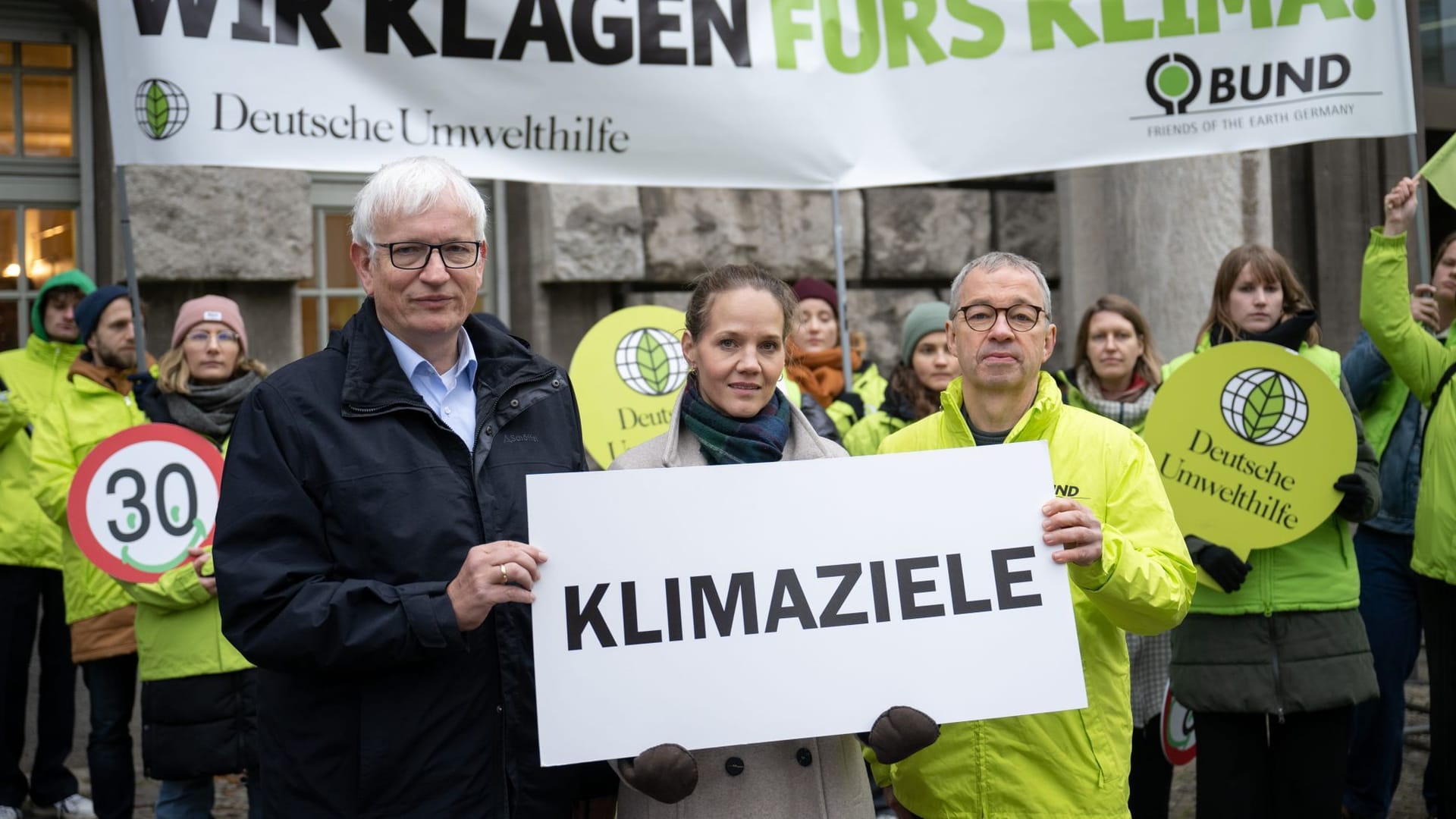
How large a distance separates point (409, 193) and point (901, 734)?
44.9 inches

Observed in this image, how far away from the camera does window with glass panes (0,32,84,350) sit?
5820 millimetres

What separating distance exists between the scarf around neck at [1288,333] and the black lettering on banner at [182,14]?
3069 mm

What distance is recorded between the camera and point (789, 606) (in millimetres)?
2135

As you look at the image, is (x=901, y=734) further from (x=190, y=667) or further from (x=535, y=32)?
(x=535, y=32)

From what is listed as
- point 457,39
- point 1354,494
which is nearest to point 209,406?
point 457,39

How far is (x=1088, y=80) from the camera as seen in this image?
455cm

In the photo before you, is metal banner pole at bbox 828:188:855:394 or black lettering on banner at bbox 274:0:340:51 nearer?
black lettering on banner at bbox 274:0:340:51

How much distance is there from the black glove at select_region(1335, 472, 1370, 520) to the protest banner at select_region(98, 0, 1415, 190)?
1611mm

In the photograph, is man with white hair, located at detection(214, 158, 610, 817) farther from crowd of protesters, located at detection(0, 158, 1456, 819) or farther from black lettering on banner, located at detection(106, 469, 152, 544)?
black lettering on banner, located at detection(106, 469, 152, 544)

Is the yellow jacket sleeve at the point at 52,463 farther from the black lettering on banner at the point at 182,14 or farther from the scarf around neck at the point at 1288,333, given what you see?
the scarf around neck at the point at 1288,333

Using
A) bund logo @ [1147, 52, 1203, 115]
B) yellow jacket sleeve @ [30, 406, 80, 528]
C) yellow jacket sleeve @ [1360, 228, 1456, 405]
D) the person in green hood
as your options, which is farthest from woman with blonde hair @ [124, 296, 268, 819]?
yellow jacket sleeve @ [1360, 228, 1456, 405]

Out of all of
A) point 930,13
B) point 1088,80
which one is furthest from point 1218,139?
point 930,13

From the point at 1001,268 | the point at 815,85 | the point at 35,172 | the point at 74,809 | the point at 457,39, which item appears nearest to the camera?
the point at 1001,268

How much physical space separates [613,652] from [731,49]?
2.84 meters
